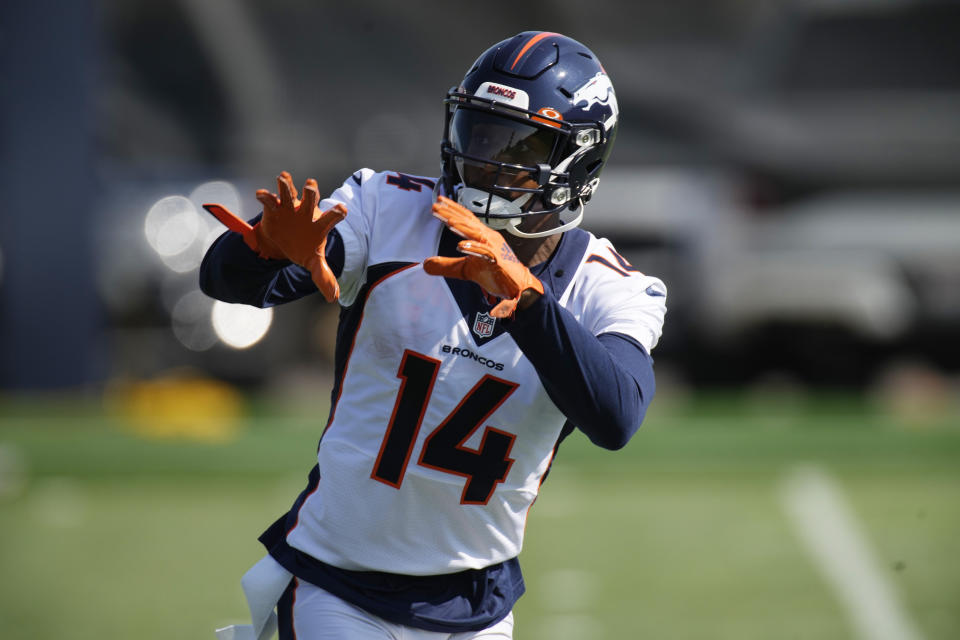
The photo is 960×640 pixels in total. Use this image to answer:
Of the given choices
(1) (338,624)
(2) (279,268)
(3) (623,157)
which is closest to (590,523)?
(1) (338,624)

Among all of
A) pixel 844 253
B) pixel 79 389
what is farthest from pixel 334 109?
pixel 844 253

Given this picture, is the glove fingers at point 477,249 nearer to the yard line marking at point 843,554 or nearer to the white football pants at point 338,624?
the white football pants at point 338,624

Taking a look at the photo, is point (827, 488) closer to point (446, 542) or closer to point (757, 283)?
point (757, 283)

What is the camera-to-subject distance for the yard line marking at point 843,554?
18.7ft

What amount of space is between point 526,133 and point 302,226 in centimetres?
60

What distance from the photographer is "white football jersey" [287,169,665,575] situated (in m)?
2.61

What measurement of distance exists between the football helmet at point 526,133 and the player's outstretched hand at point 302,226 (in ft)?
1.27

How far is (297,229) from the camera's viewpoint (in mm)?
2414

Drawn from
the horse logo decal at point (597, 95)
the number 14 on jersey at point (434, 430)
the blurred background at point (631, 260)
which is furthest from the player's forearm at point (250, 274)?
the blurred background at point (631, 260)

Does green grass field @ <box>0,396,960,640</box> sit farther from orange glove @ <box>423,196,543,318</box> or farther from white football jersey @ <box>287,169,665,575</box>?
orange glove @ <box>423,196,543,318</box>

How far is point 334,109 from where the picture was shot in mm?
15562

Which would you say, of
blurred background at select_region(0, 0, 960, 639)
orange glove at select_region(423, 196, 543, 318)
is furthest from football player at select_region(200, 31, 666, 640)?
blurred background at select_region(0, 0, 960, 639)

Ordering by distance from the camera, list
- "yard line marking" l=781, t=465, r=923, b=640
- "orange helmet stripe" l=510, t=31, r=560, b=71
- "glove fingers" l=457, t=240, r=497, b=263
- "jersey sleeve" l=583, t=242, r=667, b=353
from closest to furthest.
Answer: "glove fingers" l=457, t=240, r=497, b=263 → "jersey sleeve" l=583, t=242, r=667, b=353 → "orange helmet stripe" l=510, t=31, r=560, b=71 → "yard line marking" l=781, t=465, r=923, b=640

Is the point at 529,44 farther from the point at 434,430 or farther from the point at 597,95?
the point at 434,430
